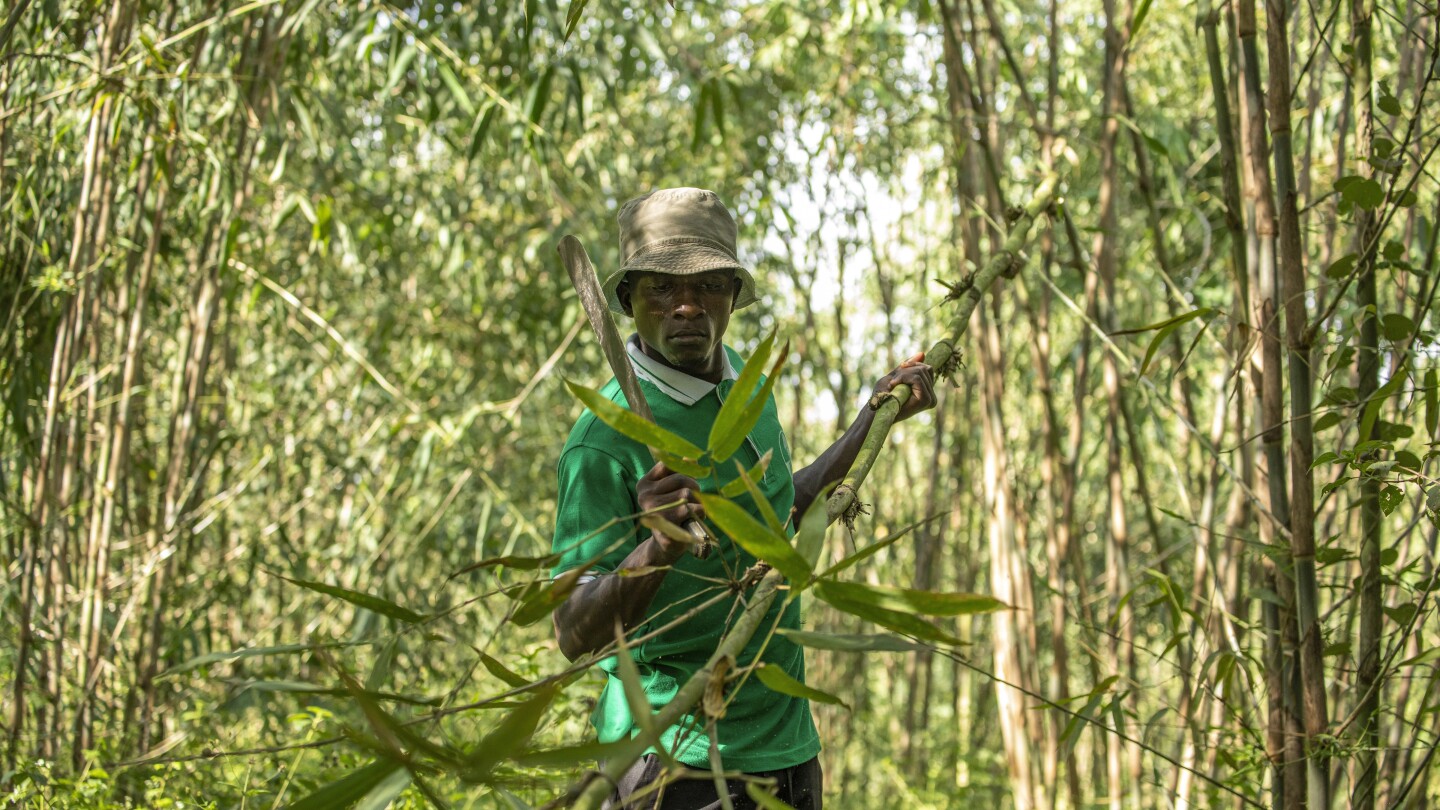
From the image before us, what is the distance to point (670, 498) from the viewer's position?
35.6 inches

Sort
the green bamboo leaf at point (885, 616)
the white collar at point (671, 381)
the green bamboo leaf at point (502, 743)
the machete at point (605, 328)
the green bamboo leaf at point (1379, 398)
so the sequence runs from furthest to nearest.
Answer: the white collar at point (671, 381), the green bamboo leaf at point (1379, 398), the machete at point (605, 328), the green bamboo leaf at point (885, 616), the green bamboo leaf at point (502, 743)

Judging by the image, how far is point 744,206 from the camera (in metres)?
3.90

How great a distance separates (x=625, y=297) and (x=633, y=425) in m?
0.59

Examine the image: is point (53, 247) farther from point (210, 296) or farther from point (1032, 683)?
point (1032, 683)

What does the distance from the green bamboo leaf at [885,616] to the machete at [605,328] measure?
17 centimetres

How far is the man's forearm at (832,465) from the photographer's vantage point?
1.34 m

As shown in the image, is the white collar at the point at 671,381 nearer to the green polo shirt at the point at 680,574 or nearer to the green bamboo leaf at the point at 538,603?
the green polo shirt at the point at 680,574

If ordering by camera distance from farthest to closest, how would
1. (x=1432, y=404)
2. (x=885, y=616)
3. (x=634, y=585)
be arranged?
(x=1432, y=404) < (x=634, y=585) < (x=885, y=616)

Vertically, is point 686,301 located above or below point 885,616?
above

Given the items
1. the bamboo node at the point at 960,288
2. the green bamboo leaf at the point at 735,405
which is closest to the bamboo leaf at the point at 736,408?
the green bamboo leaf at the point at 735,405

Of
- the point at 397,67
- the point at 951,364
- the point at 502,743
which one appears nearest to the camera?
the point at 502,743

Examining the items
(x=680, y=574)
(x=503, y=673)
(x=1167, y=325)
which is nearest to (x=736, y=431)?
(x=503, y=673)

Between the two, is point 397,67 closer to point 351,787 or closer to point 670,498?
point 670,498

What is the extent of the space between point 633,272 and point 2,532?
1.55 metres
